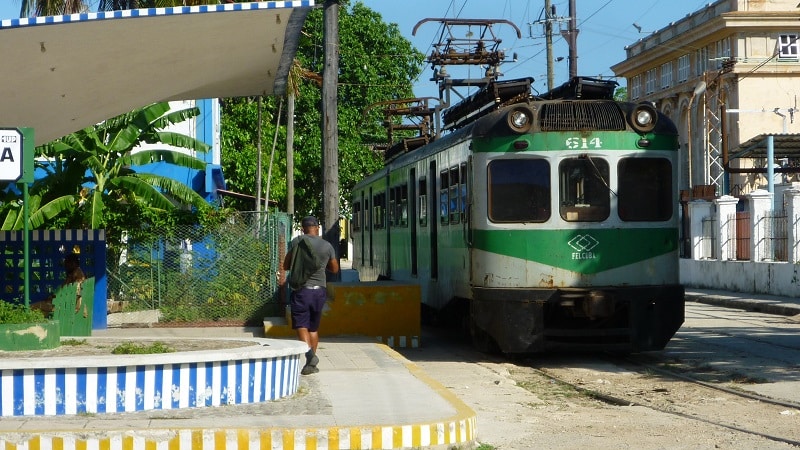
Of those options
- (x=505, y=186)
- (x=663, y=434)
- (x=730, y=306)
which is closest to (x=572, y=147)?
(x=505, y=186)

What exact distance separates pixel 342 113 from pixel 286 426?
4363 centimetres

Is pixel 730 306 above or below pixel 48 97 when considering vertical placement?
below

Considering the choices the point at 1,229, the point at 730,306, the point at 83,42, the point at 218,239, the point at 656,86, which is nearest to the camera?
the point at 83,42

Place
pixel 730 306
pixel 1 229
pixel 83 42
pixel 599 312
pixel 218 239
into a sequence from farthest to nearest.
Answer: pixel 730 306 → pixel 218 239 → pixel 1 229 → pixel 599 312 → pixel 83 42

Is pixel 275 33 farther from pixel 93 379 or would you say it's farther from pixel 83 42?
pixel 93 379

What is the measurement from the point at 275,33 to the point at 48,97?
2565 mm

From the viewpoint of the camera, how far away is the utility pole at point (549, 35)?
3446 cm

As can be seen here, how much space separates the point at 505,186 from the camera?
585 inches

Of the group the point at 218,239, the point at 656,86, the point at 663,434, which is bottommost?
the point at 663,434

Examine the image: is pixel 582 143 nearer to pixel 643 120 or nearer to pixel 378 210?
pixel 643 120

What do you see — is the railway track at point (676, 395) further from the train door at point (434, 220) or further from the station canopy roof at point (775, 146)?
the station canopy roof at point (775, 146)

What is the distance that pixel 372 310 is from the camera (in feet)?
56.4

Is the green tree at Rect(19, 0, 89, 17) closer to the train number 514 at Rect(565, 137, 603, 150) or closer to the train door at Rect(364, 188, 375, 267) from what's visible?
the train door at Rect(364, 188, 375, 267)

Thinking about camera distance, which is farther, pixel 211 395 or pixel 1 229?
pixel 1 229
